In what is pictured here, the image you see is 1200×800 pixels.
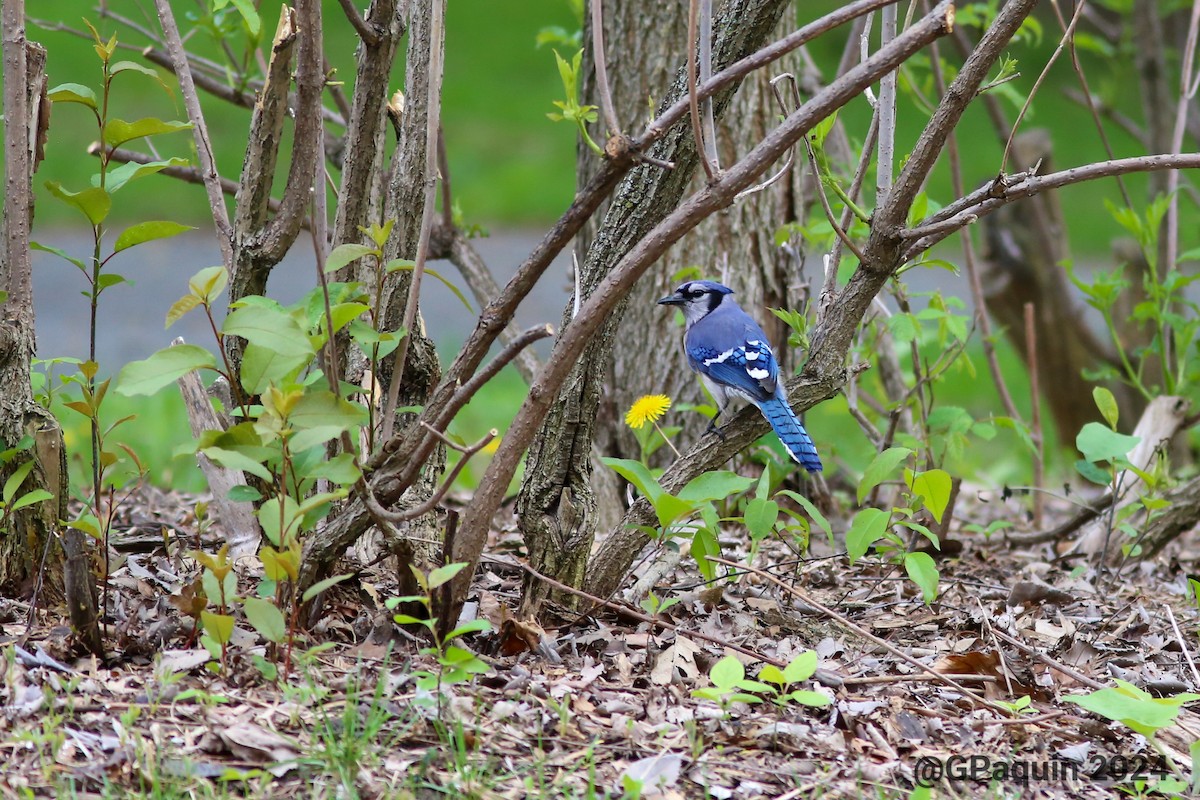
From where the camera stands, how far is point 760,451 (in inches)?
157

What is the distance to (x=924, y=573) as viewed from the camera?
2709mm

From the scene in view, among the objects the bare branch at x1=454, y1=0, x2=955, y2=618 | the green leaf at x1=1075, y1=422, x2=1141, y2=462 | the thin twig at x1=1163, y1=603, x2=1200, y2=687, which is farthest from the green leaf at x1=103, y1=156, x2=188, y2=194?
the thin twig at x1=1163, y1=603, x2=1200, y2=687

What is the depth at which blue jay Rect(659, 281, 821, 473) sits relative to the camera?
3.79 m

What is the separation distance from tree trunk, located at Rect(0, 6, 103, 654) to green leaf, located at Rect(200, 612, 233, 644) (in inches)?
16.9

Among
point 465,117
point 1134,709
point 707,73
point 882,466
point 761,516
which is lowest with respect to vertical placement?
point 1134,709

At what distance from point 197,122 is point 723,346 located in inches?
75.8

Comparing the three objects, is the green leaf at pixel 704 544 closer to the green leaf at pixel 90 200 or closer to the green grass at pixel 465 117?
the green leaf at pixel 90 200

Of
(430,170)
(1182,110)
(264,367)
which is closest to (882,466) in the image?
(430,170)

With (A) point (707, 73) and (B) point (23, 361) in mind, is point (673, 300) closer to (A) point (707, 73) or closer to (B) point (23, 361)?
(A) point (707, 73)

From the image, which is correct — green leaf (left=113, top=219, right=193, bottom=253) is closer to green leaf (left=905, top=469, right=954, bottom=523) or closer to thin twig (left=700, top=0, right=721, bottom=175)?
thin twig (left=700, top=0, right=721, bottom=175)

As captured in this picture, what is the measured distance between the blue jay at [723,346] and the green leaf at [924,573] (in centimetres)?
82

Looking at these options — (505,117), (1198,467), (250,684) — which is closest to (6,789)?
(250,684)

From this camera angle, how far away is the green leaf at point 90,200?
238 cm

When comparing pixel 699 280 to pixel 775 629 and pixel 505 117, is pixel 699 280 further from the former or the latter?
pixel 505 117
